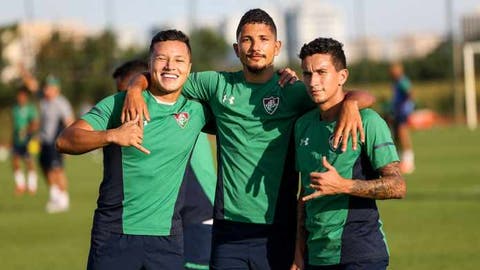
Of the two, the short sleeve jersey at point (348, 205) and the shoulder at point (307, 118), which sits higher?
the shoulder at point (307, 118)

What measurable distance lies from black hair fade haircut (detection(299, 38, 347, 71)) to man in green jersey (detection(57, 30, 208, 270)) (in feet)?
2.68

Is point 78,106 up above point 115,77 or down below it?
below

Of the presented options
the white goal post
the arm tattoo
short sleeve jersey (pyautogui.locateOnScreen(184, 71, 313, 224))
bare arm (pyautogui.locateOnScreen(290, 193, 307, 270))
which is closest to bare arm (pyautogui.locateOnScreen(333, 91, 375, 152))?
the arm tattoo

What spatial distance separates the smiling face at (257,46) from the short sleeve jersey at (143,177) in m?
0.62

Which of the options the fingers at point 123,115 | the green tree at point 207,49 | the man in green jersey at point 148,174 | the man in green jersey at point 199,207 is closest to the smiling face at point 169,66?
the man in green jersey at point 148,174

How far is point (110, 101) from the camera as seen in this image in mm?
7180

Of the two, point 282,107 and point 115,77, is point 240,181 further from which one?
point 115,77

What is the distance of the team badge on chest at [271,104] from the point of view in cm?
732

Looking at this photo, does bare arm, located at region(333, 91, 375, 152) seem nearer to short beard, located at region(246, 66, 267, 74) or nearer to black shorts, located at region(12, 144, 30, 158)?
short beard, located at region(246, 66, 267, 74)

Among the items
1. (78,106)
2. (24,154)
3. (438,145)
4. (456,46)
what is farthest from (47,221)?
(456,46)

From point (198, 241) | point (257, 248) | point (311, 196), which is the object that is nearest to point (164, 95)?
point (257, 248)

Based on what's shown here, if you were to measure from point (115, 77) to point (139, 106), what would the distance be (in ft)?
6.51

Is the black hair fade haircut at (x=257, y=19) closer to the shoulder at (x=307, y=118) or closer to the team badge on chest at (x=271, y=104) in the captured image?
the team badge on chest at (x=271, y=104)

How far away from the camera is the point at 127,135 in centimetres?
670
